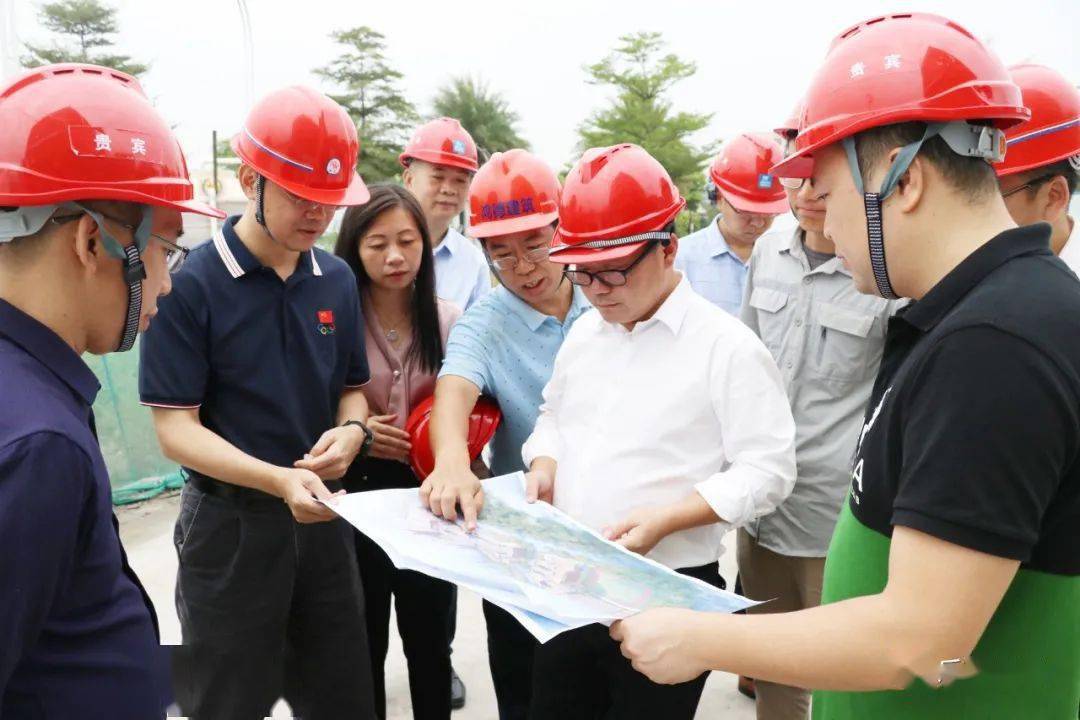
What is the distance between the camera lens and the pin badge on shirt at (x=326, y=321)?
7.61 ft

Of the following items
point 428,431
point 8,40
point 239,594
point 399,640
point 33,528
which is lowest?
point 399,640

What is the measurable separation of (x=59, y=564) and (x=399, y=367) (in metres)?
1.66

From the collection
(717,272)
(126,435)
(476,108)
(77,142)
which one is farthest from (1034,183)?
(476,108)

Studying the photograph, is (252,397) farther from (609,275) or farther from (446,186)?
(446,186)

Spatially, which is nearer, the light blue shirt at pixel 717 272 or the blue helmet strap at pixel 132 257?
the blue helmet strap at pixel 132 257

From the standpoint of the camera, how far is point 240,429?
2.19 metres

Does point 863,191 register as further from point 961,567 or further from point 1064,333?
point 961,567

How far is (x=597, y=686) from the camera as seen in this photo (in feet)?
6.14

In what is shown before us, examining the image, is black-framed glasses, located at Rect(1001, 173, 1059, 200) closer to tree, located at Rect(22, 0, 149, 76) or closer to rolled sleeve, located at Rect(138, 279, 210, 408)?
rolled sleeve, located at Rect(138, 279, 210, 408)

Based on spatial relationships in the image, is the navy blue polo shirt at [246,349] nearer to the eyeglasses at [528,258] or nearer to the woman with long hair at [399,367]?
the woman with long hair at [399,367]

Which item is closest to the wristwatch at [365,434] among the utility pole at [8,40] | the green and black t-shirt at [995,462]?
the green and black t-shirt at [995,462]

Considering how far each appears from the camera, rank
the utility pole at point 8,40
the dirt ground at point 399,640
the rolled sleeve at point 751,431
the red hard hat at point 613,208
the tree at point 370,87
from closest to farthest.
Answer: the rolled sleeve at point 751,431 < the red hard hat at point 613,208 < the dirt ground at point 399,640 < the utility pole at point 8,40 < the tree at point 370,87

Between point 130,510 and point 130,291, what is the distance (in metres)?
4.80

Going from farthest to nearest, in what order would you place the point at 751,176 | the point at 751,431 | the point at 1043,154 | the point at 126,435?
the point at 126,435, the point at 751,176, the point at 1043,154, the point at 751,431
